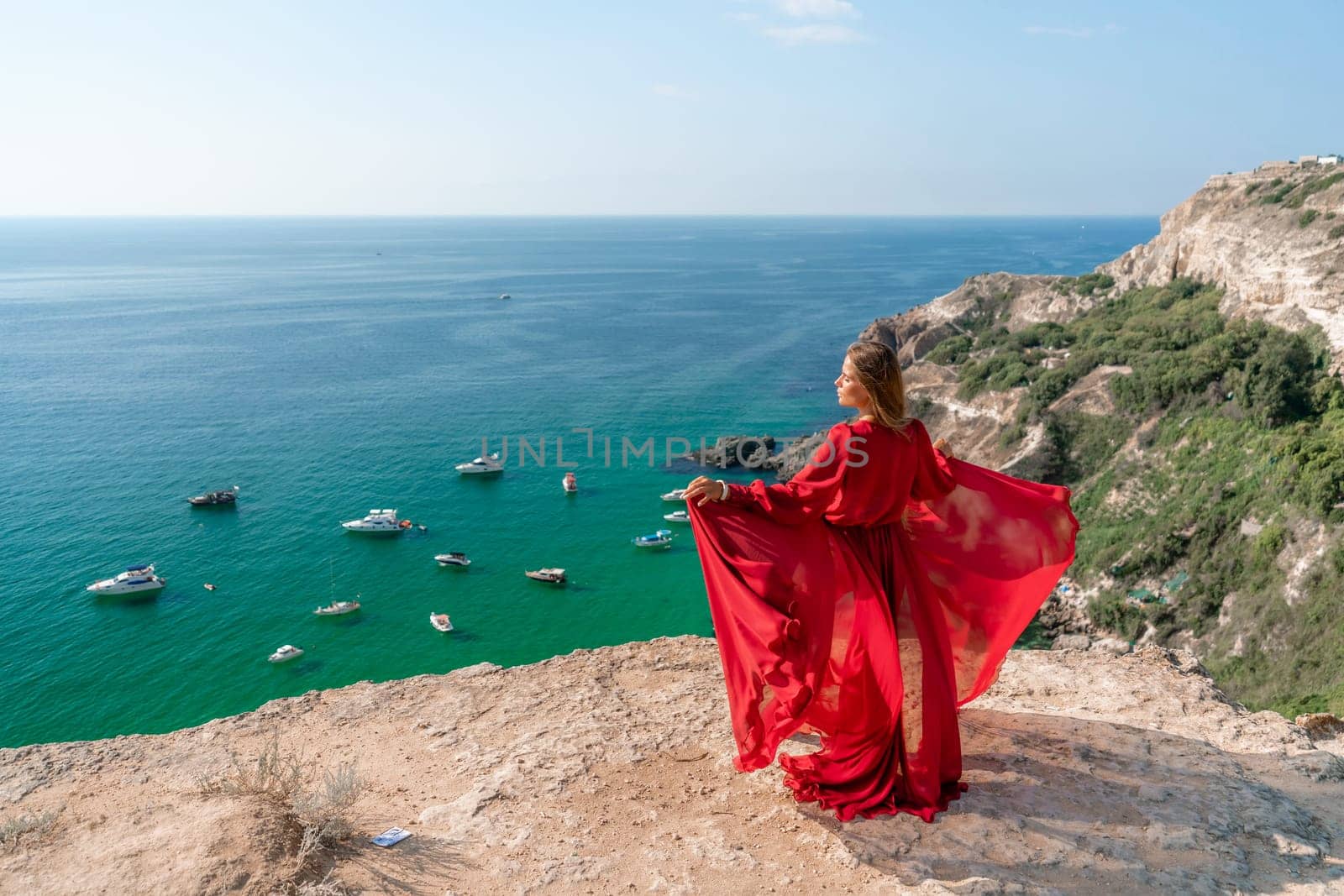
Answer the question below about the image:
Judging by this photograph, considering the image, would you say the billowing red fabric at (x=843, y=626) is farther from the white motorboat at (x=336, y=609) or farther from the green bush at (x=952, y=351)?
the green bush at (x=952, y=351)

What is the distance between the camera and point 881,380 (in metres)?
6.00

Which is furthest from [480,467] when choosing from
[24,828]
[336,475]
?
[24,828]

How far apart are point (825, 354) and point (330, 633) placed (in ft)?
174

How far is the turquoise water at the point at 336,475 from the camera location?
27.7 metres

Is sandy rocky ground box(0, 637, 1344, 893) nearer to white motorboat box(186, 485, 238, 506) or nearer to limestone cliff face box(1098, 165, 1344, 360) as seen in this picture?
limestone cliff face box(1098, 165, 1344, 360)

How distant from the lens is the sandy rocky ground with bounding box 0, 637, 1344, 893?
225 inches

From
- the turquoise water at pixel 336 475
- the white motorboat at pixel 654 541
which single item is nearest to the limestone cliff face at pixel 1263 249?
the turquoise water at pixel 336 475

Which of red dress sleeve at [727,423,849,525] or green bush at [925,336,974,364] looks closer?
red dress sleeve at [727,423,849,525]

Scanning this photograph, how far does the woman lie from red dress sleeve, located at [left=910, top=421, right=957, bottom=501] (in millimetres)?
14

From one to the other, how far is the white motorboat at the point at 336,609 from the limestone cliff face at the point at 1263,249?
119ft

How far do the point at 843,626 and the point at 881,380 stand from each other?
6.13ft

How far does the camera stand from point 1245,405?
2916 cm

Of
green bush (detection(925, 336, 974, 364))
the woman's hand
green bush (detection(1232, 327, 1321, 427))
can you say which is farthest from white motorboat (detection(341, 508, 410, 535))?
green bush (detection(925, 336, 974, 364))

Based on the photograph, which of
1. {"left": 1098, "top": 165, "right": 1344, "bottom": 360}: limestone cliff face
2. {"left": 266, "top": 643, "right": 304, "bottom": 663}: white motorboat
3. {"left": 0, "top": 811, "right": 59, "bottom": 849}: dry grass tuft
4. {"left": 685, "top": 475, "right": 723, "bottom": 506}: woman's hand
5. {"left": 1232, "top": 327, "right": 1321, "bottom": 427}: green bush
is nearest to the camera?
{"left": 685, "top": 475, "right": 723, "bottom": 506}: woman's hand
